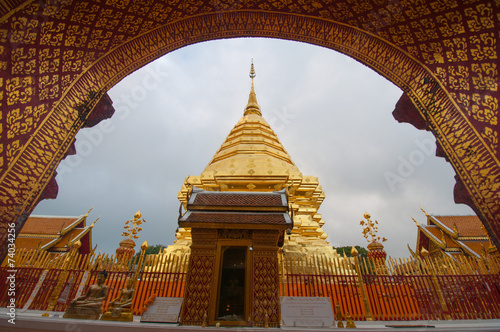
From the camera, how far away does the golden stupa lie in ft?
25.1

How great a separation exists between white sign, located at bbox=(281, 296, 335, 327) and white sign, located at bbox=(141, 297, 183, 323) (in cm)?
145

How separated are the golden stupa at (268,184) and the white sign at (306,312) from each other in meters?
3.09

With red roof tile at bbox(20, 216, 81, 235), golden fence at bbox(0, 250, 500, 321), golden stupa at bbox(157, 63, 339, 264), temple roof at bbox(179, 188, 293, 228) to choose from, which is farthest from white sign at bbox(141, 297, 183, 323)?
red roof tile at bbox(20, 216, 81, 235)

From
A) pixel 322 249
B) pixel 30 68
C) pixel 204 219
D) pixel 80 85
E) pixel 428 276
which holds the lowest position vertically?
pixel 428 276

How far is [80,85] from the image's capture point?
12.8ft

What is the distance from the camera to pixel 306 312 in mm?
3625

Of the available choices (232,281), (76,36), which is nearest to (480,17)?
→ (232,281)

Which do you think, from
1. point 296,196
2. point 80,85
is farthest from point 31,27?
point 296,196

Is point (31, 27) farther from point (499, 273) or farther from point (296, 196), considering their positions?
point (499, 273)

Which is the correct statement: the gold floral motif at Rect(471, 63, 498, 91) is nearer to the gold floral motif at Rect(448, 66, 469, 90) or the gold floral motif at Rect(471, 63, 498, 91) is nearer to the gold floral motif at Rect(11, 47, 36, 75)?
the gold floral motif at Rect(448, 66, 469, 90)

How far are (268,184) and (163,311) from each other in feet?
18.3

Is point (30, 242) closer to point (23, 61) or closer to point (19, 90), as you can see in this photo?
point (19, 90)

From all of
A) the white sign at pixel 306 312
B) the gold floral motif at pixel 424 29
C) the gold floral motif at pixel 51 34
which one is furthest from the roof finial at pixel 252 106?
the white sign at pixel 306 312

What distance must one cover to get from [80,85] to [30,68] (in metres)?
0.64
